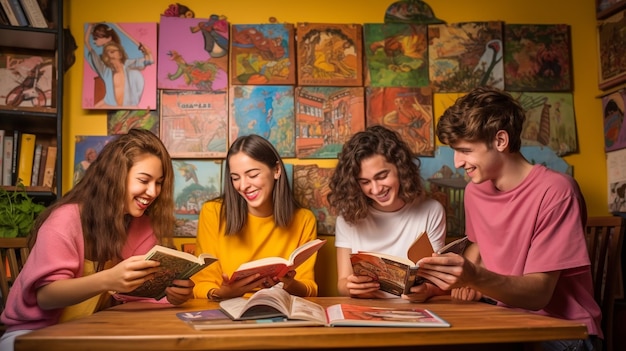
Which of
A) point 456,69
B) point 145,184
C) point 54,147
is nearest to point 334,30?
point 456,69

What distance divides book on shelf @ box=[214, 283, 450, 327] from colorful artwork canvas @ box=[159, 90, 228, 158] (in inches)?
56.7

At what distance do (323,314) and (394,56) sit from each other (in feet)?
6.21

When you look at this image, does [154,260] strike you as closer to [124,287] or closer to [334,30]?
[124,287]

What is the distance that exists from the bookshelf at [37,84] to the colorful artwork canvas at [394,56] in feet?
5.44

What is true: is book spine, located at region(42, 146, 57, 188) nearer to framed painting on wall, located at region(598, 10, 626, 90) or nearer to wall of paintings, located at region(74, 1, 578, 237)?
wall of paintings, located at region(74, 1, 578, 237)

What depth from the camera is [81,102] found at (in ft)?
9.76

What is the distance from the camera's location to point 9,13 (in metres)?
2.77

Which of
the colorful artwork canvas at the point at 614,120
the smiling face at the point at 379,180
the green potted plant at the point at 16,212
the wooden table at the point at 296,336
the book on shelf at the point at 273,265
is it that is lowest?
the wooden table at the point at 296,336

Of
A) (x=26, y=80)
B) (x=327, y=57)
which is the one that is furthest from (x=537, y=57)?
(x=26, y=80)

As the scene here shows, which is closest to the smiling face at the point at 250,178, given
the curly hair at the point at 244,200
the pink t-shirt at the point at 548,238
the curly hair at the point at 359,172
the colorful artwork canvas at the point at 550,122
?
the curly hair at the point at 244,200

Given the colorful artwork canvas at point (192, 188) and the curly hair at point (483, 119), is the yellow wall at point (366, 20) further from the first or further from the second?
the curly hair at point (483, 119)

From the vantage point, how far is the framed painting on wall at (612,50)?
2975mm

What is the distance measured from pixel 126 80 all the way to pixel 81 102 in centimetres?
28

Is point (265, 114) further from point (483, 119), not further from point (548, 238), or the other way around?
point (548, 238)
